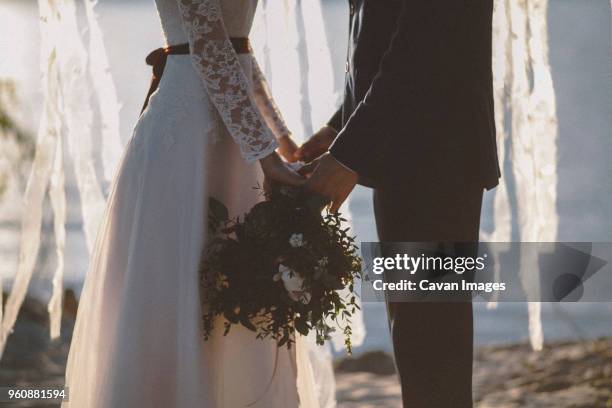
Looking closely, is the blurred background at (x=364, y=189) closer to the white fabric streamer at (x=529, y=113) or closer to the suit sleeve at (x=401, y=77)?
the white fabric streamer at (x=529, y=113)

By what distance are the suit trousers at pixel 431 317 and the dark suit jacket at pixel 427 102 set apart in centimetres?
4

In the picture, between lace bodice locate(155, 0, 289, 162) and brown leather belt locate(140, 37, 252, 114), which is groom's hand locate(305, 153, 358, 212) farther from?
brown leather belt locate(140, 37, 252, 114)

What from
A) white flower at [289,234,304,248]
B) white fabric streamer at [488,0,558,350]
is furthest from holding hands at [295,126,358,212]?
white fabric streamer at [488,0,558,350]

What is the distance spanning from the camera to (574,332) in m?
4.62

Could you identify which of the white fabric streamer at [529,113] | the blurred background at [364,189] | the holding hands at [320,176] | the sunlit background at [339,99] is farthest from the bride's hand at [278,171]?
the white fabric streamer at [529,113]

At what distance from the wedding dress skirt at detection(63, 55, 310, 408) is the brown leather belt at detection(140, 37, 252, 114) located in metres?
0.02

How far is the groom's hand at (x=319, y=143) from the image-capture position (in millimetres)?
2234

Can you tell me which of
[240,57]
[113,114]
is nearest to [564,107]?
[113,114]

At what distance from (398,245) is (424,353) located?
0.76ft

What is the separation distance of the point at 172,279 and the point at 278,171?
332mm

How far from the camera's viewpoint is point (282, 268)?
5.95 ft

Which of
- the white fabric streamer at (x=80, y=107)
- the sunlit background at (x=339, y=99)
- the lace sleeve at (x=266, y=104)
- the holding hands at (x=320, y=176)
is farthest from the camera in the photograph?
the sunlit background at (x=339, y=99)

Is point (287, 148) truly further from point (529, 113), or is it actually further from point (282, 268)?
point (529, 113)

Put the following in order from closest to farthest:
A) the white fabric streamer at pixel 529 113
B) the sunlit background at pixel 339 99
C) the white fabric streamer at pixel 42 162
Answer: the white fabric streamer at pixel 42 162, the white fabric streamer at pixel 529 113, the sunlit background at pixel 339 99
